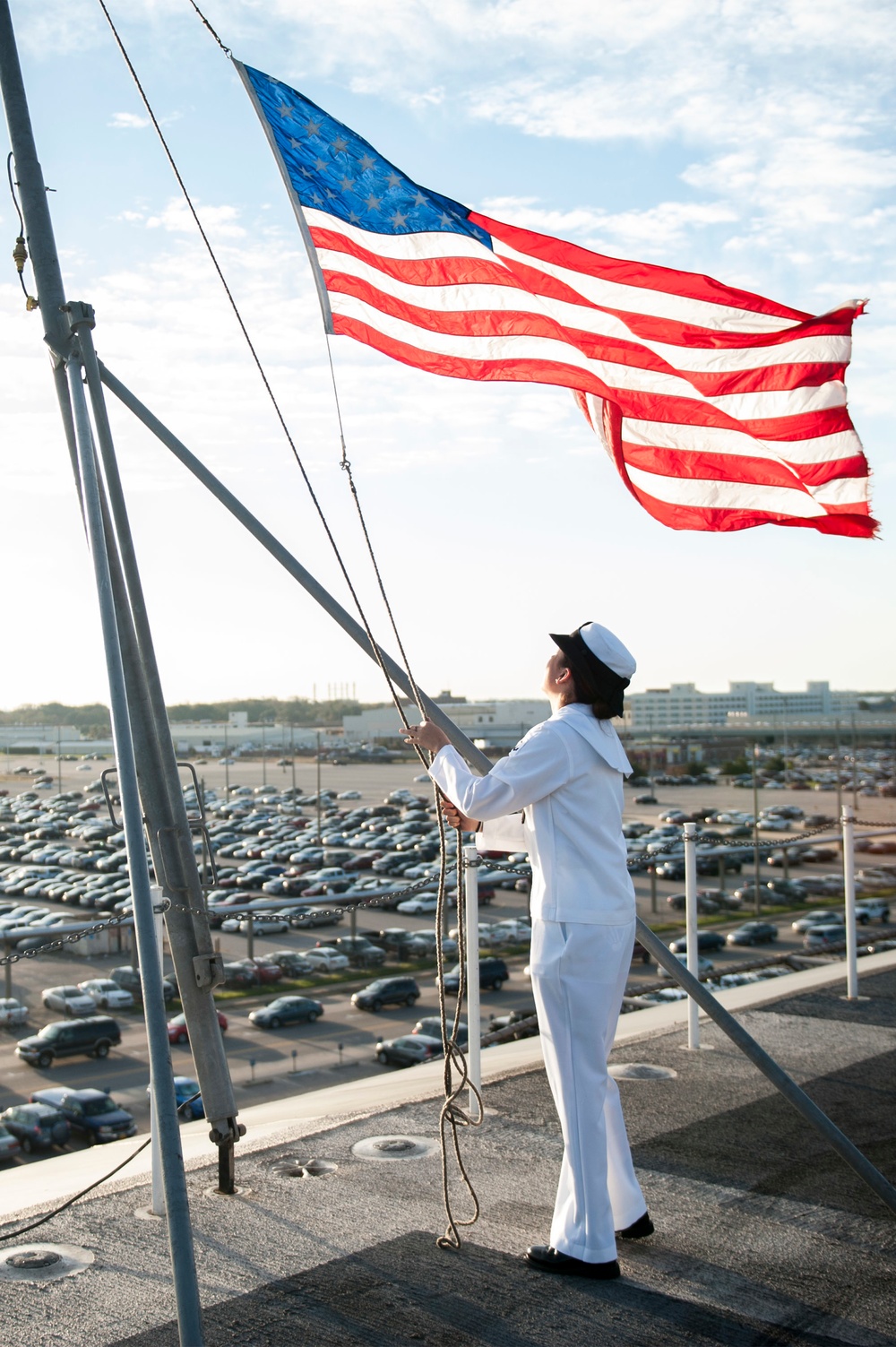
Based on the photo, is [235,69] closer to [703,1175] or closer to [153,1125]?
[153,1125]

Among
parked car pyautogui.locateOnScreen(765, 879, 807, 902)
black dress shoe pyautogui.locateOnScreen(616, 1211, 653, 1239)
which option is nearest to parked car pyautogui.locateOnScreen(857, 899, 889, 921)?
parked car pyautogui.locateOnScreen(765, 879, 807, 902)

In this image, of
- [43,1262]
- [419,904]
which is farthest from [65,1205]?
[419,904]

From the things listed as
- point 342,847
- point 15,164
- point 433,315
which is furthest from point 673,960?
point 342,847

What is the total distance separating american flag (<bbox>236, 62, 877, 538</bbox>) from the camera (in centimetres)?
451

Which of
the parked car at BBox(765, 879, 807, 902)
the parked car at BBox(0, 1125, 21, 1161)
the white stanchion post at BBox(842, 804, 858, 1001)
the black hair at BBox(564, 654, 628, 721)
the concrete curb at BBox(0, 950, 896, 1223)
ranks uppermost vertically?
the black hair at BBox(564, 654, 628, 721)

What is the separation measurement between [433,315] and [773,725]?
446 ft

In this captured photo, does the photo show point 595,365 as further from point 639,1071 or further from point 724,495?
point 639,1071

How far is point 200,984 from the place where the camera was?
3.73m

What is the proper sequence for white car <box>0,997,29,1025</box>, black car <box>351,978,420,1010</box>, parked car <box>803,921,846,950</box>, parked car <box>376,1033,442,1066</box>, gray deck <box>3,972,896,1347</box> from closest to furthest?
gray deck <box>3,972,896,1347</box>
parked car <box>376,1033,442,1066</box>
white car <box>0,997,29,1025</box>
black car <box>351,978,420,1010</box>
parked car <box>803,921,846,950</box>

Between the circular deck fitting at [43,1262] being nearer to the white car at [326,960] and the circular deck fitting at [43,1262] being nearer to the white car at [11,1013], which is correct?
the white car at [11,1013]

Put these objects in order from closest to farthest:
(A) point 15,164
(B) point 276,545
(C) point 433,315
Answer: (A) point 15,164 → (B) point 276,545 → (C) point 433,315

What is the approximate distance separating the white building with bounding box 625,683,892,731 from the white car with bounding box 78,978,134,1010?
324 ft

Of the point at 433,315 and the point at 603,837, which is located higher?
the point at 433,315

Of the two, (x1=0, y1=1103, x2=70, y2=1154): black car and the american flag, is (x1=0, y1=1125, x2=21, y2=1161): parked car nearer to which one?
(x1=0, y1=1103, x2=70, y2=1154): black car
